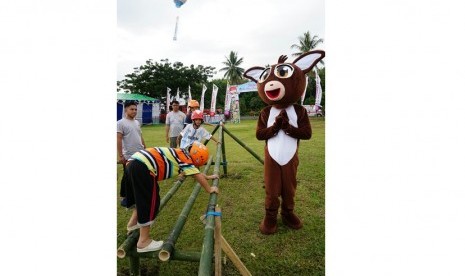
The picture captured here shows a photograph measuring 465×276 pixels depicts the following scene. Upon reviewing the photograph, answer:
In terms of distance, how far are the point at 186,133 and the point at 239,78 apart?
83.0 ft

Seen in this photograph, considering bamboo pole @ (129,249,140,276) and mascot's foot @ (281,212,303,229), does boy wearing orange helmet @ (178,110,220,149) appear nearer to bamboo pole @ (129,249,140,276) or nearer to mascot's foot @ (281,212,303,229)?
mascot's foot @ (281,212,303,229)

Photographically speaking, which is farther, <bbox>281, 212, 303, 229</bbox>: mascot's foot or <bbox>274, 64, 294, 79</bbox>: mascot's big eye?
<bbox>281, 212, 303, 229</bbox>: mascot's foot

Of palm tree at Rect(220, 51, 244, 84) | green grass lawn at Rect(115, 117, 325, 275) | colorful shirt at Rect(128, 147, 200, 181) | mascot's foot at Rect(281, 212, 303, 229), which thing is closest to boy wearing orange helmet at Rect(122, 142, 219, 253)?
colorful shirt at Rect(128, 147, 200, 181)

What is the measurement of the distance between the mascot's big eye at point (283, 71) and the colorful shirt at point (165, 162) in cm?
113

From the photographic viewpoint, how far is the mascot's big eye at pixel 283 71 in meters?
2.44

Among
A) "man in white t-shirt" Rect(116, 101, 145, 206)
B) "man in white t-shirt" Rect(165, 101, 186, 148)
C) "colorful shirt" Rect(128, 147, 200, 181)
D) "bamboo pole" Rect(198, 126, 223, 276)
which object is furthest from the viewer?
"man in white t-shirt" Rect(165, 101, 186, 148)

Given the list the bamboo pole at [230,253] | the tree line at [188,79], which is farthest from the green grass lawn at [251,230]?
the tree line at [188,79]

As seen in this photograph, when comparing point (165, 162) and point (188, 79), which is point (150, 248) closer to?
point (165, 162)

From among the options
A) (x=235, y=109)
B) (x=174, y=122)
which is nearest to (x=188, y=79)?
(x=235, y=109)

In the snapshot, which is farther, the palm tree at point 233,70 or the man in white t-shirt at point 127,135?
the palm tree at point 233,70

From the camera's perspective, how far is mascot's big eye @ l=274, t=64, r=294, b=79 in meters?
2.44

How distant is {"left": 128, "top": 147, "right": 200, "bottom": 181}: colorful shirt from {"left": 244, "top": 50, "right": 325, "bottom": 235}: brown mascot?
906mm

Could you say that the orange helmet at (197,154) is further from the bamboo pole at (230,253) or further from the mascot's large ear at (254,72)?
the mascot's large ear at (254,72)

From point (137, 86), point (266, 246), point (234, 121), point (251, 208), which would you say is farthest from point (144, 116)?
point (266, 246)
